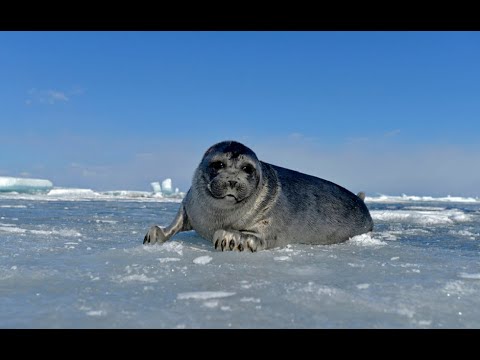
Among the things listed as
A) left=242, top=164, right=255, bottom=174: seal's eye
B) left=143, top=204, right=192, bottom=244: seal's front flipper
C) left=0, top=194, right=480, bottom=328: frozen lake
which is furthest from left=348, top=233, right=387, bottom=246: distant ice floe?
left=143, top=204, right=192, bottom=244: seal's front flipper

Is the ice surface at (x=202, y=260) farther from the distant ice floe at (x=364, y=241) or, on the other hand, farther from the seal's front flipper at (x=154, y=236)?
the distant ice floe at (x=364, y=241)

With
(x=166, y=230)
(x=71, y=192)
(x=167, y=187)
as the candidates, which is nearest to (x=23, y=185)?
(x=71, y=192)

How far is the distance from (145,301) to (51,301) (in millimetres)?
400

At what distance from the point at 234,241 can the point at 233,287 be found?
1.20 metres

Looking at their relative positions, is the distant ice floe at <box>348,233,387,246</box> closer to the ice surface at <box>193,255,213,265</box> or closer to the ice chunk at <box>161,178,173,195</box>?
the ice surface at <box>193,255,213,265</box>

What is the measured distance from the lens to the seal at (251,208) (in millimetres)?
3295

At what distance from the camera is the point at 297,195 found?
4.07 meters

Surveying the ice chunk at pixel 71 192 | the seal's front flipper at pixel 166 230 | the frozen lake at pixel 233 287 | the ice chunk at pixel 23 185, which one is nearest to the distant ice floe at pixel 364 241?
the frozen lake at pixel 233 287

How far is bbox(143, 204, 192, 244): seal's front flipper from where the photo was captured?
3.51 m

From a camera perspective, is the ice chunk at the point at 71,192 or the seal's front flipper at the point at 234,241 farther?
the ice chunk at the point at 71,192
